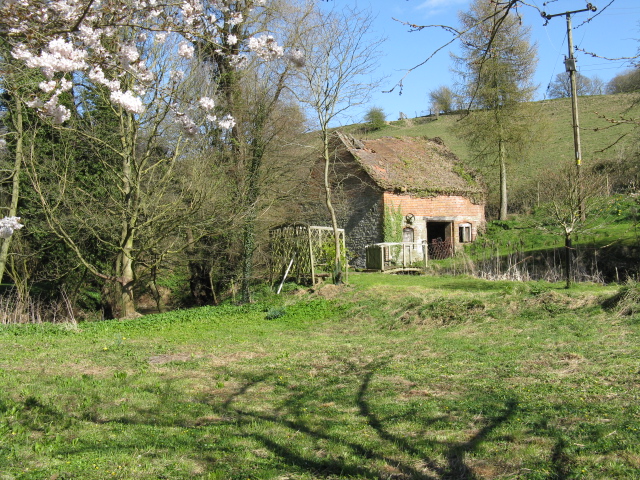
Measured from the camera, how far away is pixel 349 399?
6.29m

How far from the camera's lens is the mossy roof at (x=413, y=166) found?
25047 millimetres

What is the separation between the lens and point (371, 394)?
21.2 feet

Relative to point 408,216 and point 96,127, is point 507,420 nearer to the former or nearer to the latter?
point 96,127

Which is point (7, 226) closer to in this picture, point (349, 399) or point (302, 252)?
point (349, 399)

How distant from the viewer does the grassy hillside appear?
108 ft

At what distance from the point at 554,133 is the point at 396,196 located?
22.9 meters

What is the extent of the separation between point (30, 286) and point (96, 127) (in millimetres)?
6078

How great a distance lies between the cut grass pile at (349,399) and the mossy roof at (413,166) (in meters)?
13.6

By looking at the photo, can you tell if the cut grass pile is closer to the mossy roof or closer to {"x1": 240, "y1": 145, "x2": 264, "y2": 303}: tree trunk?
{"x1": 240, "y1": 145, "x2": 264, "y2": 303}: tree trunk

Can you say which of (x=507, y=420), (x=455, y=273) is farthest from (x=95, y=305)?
(x=507, y=420)

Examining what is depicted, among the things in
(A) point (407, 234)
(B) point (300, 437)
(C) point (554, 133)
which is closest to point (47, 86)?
(B) point (300, 437)

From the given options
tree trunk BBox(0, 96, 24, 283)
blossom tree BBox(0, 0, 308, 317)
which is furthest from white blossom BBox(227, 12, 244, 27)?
tree trunk BBox(0, 96, 24, 283)

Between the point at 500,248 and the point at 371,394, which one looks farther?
the point at 500,248

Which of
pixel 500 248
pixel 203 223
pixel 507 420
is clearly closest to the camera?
pixel 507 420
